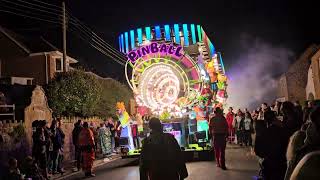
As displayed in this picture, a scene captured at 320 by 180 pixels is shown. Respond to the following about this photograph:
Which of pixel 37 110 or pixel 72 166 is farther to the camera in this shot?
pixel 37 110

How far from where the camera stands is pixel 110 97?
106ft

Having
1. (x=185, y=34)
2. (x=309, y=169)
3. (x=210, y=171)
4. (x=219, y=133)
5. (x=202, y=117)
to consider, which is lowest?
(x=210, y=171)

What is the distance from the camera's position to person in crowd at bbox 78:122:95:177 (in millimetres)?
13636

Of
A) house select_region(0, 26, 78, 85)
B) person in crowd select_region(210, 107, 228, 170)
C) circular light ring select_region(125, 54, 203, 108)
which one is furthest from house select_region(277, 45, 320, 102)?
person in crowd select_region(210, 107, 228, 170)

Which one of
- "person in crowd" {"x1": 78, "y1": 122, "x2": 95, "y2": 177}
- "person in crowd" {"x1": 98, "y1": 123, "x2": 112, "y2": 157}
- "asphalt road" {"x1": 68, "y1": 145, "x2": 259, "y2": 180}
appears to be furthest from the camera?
"person in crowd" {"x1": 98, "y1": 123, "x2": 112, "y2": 157}

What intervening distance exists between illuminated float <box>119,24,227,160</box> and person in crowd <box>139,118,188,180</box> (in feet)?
31.8

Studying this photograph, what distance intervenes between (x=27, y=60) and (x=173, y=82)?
22504 mm

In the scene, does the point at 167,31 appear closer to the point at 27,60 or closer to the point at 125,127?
the point at 125,127

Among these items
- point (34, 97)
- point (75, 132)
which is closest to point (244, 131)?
point (75, 132)

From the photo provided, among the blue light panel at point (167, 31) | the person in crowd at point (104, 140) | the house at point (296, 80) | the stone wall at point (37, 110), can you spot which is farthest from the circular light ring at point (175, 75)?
the house at point (296, 80)

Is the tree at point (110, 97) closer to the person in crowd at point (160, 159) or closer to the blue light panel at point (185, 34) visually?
the blue light panel at point (185, 34)

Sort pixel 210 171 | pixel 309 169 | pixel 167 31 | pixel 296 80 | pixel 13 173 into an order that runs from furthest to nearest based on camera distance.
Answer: pixel 296 80 → pixel 167 31 → pixel 210 171 → pixel 13 173 → pixel 309 169

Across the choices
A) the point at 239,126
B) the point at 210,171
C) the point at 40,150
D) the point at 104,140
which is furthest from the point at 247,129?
the point at 40,150

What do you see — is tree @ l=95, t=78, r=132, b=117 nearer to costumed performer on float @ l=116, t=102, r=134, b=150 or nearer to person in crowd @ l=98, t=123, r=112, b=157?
person in crowd @ l=98, t=123, r=112, b=157
